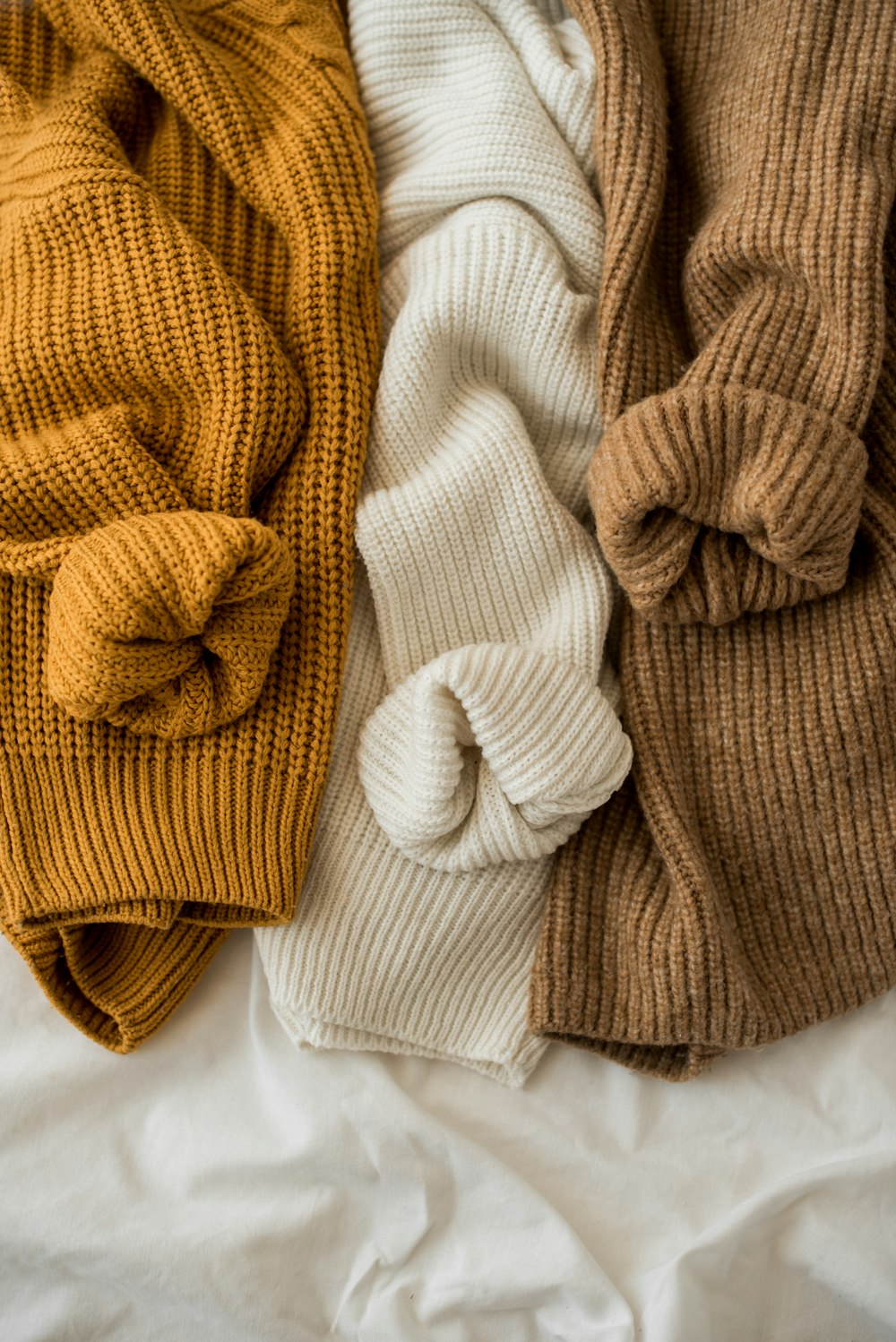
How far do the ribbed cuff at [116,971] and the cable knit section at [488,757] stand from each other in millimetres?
244

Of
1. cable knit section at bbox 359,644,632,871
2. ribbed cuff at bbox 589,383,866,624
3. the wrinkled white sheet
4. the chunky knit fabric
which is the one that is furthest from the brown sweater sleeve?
the wrinkled white sheet

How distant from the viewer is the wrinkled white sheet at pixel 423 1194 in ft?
2.91

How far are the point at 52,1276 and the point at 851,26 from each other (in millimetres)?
1280

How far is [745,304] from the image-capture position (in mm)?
875

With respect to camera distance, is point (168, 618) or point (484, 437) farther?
point (484, 437)

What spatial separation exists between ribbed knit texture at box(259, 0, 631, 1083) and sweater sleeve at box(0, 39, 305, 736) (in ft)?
0.41

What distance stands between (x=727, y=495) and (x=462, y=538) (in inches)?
9.0

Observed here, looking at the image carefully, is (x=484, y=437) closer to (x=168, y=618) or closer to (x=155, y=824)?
(x=168, y=618)

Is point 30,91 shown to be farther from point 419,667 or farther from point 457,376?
point 419,667

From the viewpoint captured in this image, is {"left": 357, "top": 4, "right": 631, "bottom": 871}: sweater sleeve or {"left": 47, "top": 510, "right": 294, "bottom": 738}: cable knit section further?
{"left": 357, "top": 4, "right": 631, "bottom": 871}: sweater sleeve

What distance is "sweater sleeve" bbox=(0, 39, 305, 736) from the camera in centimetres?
78

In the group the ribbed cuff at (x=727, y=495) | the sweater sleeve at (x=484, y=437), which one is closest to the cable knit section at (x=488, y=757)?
the sweater sleeve at (x=484, y=437)

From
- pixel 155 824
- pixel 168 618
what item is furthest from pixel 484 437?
pixel 155 824

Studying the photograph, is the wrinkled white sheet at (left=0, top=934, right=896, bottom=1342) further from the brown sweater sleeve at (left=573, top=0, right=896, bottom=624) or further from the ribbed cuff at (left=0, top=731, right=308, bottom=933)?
the brown sweater sleeve at (left=573, top=0, right=896, bottom=624)
